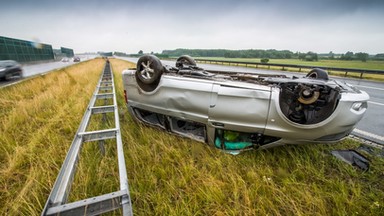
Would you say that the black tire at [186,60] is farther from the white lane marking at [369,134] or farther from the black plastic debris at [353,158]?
the white lane marking at [369,134]

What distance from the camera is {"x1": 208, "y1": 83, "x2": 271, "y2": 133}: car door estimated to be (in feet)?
6.44

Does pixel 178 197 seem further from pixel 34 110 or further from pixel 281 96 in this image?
pixel 34 110

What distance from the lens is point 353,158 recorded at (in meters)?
2.35

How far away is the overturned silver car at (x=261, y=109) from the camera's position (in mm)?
1890

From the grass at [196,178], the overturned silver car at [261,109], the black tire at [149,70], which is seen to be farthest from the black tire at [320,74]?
the black tire at [149,70]

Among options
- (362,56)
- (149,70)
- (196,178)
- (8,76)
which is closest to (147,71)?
(149,70)

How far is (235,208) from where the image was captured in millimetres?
1589

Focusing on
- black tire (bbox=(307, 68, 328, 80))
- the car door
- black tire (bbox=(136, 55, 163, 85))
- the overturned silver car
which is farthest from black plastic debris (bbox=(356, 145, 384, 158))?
black tire (bbox=(136, 55, 163, 85))

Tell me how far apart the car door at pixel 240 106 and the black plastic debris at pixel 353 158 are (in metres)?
1.34

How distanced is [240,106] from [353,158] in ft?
5.80

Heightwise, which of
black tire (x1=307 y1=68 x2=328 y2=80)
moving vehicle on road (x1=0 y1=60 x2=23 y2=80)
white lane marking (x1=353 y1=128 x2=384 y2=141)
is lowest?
white lane marking (x1=353 y1=128 x2=384 y2=141)

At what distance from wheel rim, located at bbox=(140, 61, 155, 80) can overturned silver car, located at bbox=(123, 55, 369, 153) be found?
16 centimetres

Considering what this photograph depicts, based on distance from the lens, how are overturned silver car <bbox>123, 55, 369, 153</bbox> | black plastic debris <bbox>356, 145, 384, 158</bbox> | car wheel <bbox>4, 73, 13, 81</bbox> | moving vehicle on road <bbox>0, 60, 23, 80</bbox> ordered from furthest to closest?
car wheel <bbox>4, 73, 13, 81</bbox> → moving vehicle on road <bbox>0, 60, 23, 80</bbox> → black plastic debris <bbox>356, 145, 384, 158</bbox> → overturned silver car <bbox>123, 55, 369, 153</bbox>

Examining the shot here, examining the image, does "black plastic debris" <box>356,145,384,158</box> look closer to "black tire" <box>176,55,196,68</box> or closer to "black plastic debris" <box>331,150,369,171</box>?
"black plastic debris" <box>331,150,369,171</box>
